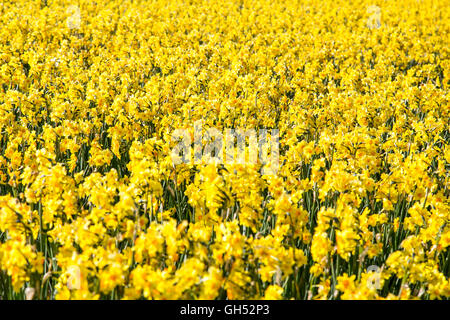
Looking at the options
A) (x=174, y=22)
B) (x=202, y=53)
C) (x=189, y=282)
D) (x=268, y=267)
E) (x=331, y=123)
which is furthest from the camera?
(x=174, y=22)

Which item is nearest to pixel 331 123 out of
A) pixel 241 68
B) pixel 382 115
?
pixel 382 115

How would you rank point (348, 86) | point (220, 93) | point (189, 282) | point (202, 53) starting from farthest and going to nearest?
point (202, 53)
point (348, 86)
point (220, 93)
point (189, 282)

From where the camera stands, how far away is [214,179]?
3.40m

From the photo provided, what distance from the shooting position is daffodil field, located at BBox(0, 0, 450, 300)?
2881 millimetres

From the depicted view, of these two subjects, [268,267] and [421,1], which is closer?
[268,267]

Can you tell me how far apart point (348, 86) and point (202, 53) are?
315 centimetres

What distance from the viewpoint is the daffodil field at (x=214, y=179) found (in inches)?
113

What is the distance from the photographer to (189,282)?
→ 259cm

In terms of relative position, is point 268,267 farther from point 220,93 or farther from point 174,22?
point 174,22

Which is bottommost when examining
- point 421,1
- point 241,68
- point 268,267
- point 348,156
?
point 268,267
